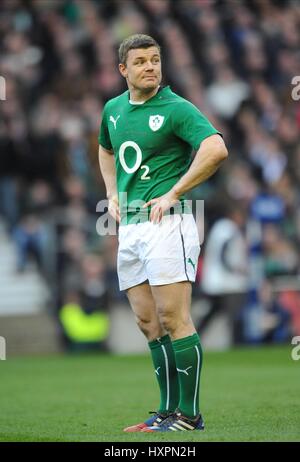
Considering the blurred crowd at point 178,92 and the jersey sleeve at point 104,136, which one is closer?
the jersey sleeve at point 104,136

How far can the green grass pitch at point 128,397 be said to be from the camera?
6984mm

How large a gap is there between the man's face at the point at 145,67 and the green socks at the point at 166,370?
158cm

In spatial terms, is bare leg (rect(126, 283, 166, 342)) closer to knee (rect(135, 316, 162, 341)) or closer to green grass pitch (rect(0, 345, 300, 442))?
knee (rect(135, 316, 162, 341))

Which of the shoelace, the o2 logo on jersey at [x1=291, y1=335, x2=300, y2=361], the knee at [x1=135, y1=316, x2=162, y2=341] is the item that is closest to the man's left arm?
the knee at [x1=135, y1=316, x2=162, y2=341]

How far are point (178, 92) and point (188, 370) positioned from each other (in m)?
10.7

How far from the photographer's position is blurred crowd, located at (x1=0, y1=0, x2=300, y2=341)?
15.4 m

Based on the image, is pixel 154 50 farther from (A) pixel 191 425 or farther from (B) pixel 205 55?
(B) pixel 205 55

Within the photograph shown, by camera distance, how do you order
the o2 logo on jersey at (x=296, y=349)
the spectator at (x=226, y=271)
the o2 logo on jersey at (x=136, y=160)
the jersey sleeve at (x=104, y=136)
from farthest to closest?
1. the spectator at (x=226, y=271)
2. the o2 logo on jersey at (x=296, y=349)
3. the jersey sleeve at (x=104, y=136)
4. the o2 logo on jersey at (x=136, y=160)

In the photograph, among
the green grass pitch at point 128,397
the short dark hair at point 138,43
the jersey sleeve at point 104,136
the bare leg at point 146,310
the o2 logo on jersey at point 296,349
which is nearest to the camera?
the green grass pitch at point 128,397

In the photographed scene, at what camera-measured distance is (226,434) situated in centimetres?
677

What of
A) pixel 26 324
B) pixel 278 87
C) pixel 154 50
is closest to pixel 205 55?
pixel 278 87

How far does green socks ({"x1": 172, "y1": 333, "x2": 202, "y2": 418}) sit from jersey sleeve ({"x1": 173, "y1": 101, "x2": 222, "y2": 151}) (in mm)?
1167

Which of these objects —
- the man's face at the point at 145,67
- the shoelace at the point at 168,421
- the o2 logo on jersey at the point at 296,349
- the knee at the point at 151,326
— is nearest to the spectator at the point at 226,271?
the o2 logo on jersey at the point at 296,349

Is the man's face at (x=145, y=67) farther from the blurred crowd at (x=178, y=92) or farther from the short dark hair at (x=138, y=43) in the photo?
the blurred crowd at (x=178, y=92)
